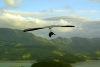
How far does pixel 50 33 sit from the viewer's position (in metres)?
38.4
